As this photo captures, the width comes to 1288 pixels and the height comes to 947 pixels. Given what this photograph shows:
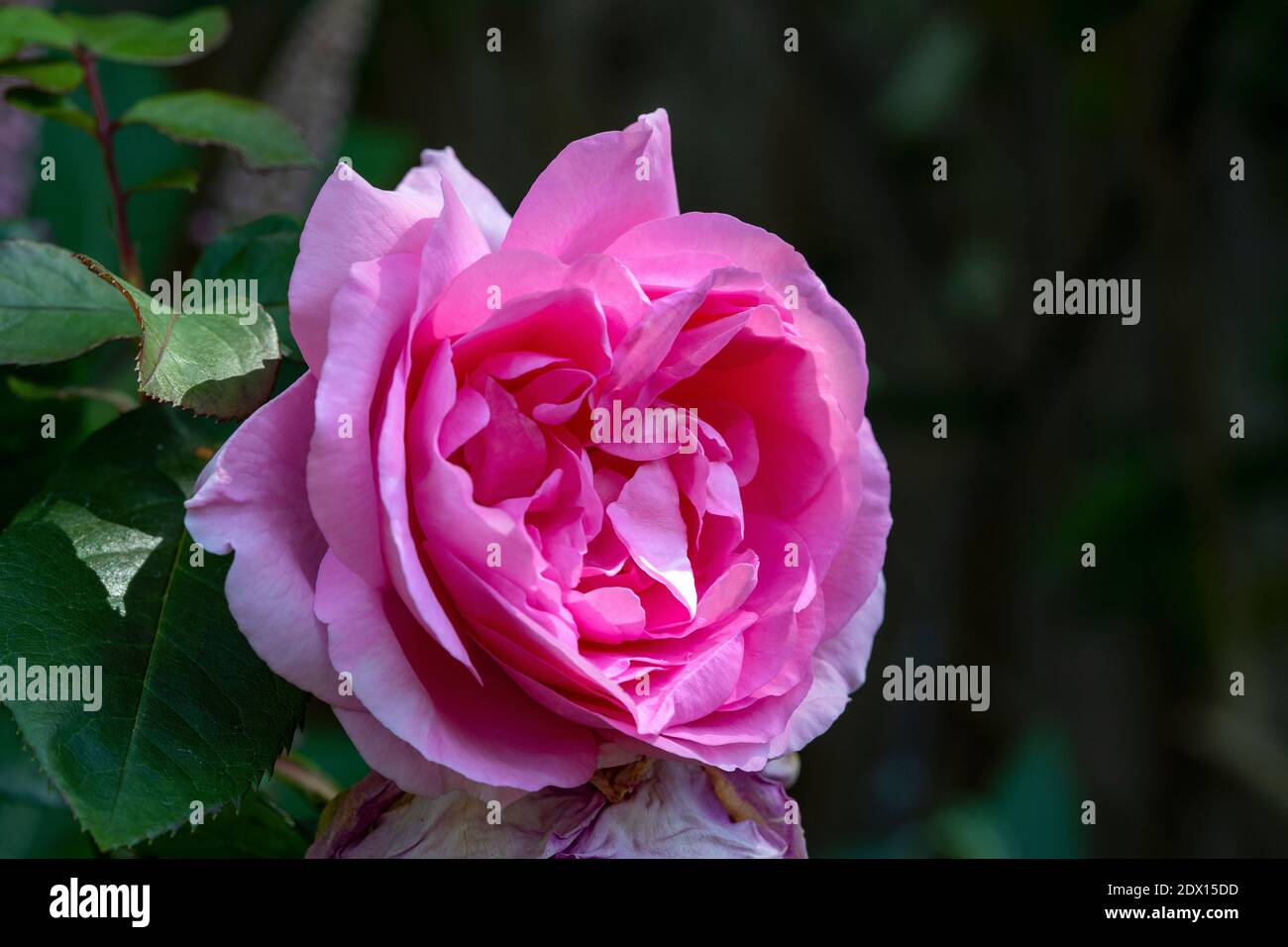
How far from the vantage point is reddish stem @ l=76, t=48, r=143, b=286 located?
1.55ft

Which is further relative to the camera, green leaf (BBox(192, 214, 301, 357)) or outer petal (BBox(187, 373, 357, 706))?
green leaf (BBox(192, 214, 301, 357))

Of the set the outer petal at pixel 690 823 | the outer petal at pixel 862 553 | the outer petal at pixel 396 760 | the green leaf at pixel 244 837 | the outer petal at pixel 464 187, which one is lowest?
the green leaf at pixel 244 837

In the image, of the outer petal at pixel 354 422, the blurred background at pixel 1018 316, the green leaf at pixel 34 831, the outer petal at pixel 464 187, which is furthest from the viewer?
the blurred background at pixel 1018 316

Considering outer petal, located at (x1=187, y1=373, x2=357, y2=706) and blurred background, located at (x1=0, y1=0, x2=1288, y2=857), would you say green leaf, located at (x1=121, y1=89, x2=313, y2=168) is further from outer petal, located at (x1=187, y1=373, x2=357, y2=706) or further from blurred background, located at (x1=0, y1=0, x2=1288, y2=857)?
blurred background, located at (x1=0, y1=0, x2=1288, y2=857)

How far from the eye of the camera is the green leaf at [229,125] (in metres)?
0.49

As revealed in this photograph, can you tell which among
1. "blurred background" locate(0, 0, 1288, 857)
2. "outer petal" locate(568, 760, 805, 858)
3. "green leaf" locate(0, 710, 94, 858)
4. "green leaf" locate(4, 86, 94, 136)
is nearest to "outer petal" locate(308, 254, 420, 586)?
"outer petal" locate(568, 760, 805, 858)

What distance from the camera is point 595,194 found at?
1.23ft

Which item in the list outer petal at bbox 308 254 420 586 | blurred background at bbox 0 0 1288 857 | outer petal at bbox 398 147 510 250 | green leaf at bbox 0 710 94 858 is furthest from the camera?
blurred background at bbox 0 0 1288 857

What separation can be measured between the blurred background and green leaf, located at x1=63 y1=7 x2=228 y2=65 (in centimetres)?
68

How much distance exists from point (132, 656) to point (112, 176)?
218mm

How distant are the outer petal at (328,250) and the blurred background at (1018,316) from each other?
2.56 feet

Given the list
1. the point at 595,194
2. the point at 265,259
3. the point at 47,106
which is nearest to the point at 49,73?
the point at 47,106

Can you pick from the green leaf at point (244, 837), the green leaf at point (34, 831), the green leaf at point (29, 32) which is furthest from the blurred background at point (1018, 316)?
the green leaf at point (29, 32)

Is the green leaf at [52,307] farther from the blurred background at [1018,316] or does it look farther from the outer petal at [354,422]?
the blurred background at [1018,316]
